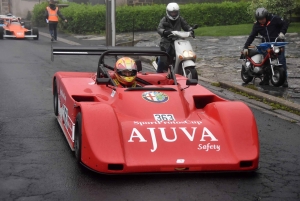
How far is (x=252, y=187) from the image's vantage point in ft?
22.4

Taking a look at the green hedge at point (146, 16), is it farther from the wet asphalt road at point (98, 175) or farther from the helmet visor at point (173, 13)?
the wet asphalt road at point (98, 175)

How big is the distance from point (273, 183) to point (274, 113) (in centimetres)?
461

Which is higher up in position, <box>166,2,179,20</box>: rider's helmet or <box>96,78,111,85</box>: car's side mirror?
<box>166,2,179,20</box>: rider's helmet

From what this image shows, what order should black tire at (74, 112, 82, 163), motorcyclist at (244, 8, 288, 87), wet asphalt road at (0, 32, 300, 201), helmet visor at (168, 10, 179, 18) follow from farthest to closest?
helmet visor at (168, 10, 179, 18) < motorcyclist at (244, 8, 288, 87) < black tire at (74, 112, 82, 163) < wet asphalt road at (0, 32, 300, 201)

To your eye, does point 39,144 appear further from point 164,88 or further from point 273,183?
point 273,183

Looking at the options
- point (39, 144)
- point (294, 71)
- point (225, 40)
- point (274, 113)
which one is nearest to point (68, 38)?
point (225, 40)

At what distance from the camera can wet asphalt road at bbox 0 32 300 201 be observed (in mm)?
6477

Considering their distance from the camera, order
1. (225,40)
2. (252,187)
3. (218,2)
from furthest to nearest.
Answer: (218,2), (225,40), (252,187)

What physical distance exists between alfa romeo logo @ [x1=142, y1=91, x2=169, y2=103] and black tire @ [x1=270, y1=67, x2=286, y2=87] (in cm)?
629

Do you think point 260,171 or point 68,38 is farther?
point 68,38

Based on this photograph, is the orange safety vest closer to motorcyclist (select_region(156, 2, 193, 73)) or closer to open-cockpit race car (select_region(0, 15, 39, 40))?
open-cockpit race car (select_region(0, 15, 39, 40))

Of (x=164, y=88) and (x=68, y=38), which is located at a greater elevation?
(x=164, y=88)

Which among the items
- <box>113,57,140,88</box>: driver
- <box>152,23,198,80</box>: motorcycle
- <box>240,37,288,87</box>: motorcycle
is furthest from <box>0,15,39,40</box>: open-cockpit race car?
<box>113,57,140,88</box>: driver

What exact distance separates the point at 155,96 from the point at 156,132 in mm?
879
